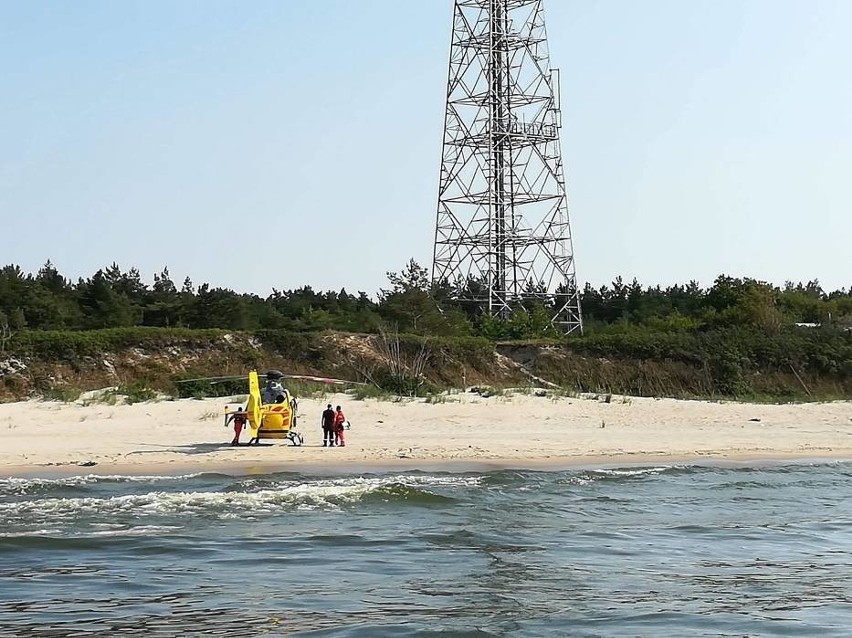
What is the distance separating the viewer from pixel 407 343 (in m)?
38.2

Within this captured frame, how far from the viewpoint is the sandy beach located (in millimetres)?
21516

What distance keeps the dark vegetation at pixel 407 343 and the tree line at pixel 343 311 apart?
78 mm

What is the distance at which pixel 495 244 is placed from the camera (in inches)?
1841

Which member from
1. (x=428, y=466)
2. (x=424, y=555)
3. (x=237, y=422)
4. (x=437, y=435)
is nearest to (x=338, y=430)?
(x=237, y=422)

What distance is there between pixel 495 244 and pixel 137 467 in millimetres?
28054

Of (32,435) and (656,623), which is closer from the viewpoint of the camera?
(656,623)

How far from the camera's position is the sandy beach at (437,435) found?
2152 cm

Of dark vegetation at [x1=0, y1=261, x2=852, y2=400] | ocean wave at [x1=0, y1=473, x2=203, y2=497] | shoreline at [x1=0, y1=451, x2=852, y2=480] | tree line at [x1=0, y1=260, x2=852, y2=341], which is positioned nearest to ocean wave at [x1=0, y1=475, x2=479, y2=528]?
ocean wave at [x1=0, y1=473, x2=203, y2=497]

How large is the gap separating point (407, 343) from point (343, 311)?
12.5 m

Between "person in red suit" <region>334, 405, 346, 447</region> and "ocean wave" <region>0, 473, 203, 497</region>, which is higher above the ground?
"person in red suit" <region>334, 405, 346, 447</region>

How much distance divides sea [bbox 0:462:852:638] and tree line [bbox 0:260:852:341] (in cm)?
2258

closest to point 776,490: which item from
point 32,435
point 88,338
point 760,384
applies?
point 32,435

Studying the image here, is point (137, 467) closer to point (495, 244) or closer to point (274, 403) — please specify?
point (274, 403)

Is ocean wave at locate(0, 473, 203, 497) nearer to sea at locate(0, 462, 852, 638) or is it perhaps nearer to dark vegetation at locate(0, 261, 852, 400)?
sea at locate(0, 462, 852, 638)
